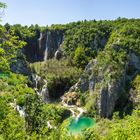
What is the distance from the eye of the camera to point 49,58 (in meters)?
151

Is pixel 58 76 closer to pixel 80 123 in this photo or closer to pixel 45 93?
pixel 45 93

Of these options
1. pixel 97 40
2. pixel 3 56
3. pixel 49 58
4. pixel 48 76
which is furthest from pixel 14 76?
pixel 49 58

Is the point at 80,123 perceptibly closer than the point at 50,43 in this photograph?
Yes

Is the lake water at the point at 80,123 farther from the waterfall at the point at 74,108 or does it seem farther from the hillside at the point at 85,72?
the hillside at the point at 85,72

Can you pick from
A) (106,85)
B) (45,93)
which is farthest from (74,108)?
(45,93)

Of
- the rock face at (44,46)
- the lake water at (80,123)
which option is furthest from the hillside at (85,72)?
the lake water at (80,123)

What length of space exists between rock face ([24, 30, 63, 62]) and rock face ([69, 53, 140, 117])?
37051 millimetres

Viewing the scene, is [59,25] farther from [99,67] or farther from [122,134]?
[122,134]

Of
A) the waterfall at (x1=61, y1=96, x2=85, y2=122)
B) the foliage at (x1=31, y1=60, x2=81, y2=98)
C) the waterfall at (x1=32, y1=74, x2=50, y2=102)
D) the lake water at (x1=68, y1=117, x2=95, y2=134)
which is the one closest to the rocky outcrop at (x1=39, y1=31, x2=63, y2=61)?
the foliage at (x1=31, y1=60, x2=81, y2=98)

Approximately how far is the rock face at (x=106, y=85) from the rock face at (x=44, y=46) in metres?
37.1

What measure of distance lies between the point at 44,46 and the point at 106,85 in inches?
2321

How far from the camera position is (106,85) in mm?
104938

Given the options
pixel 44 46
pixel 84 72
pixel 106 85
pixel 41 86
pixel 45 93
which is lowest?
pixel 45 93

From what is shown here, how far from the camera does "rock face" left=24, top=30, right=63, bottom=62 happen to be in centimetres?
15329
